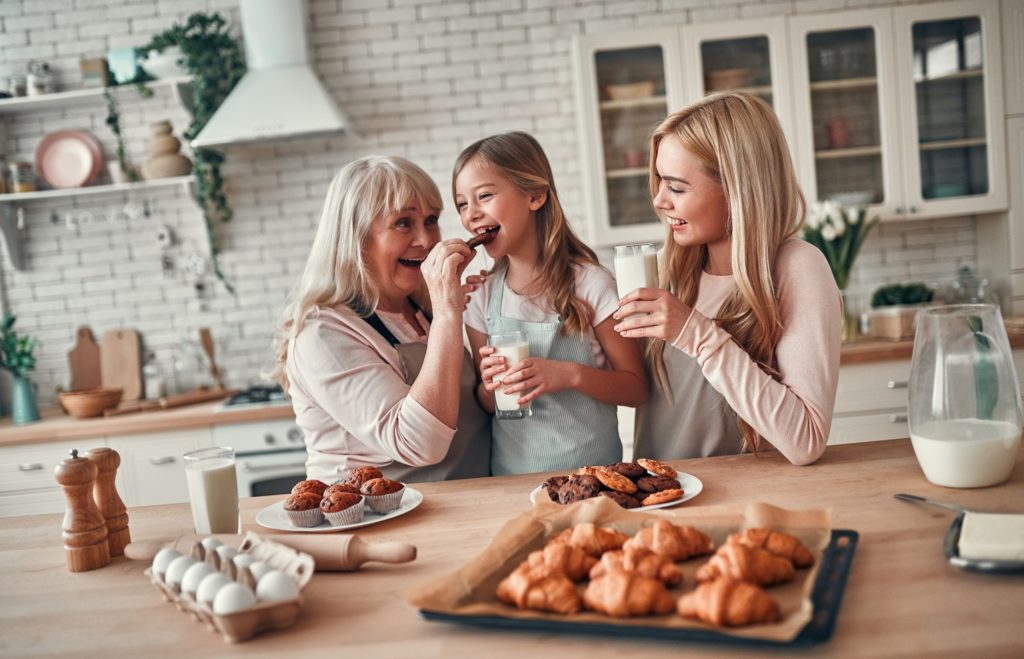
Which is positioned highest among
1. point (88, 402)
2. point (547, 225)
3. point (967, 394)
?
point (547, 225)

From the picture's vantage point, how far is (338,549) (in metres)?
1.41

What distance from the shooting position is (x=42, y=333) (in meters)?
4.70

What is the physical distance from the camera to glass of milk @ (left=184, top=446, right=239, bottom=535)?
164 cm

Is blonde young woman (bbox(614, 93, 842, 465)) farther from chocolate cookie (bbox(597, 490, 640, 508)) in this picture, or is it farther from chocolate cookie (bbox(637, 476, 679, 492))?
chocolate cookie (bbox(597, 490, 640, 508))

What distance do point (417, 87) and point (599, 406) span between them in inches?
112

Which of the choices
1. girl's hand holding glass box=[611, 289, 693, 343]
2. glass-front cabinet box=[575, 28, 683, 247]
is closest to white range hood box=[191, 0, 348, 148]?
glass-front cabinet box=[575, 28, 683, 247]

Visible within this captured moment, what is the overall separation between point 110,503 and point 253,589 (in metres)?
0.58

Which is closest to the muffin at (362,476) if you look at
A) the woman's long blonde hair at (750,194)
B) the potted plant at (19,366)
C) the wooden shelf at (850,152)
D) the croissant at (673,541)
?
the croissant at (673,541)

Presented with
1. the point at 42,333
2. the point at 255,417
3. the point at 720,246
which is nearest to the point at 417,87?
the point at 255,417

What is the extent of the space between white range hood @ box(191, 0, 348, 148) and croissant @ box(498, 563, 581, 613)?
10.5 feet

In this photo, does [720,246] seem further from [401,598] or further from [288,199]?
[288,199]

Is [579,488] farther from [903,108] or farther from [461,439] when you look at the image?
[903,108]

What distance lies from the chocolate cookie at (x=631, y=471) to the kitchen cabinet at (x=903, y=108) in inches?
120

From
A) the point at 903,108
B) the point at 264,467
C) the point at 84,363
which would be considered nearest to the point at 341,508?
the point at 264,467
